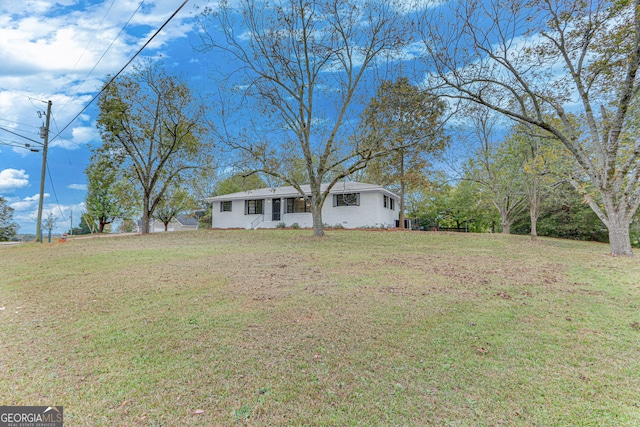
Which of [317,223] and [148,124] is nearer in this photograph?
[317,223]

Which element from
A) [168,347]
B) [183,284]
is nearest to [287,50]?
[183,284]

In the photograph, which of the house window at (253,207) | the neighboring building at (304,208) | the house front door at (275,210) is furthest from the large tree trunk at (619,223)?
the house window at (253,207)

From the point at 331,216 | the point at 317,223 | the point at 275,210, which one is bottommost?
the point at 317,223

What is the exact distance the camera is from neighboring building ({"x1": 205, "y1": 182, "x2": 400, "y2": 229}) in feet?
67.9

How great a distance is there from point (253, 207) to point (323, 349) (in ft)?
73.6

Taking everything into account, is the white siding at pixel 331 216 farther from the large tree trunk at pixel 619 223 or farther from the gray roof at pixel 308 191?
the large tree trunk at pixel 619 223

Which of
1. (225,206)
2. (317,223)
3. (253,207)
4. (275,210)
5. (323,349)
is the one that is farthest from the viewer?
(225,206)

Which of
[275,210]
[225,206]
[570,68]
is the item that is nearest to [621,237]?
[570,68]

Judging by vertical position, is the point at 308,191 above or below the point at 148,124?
below

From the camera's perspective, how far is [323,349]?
3.29 meters

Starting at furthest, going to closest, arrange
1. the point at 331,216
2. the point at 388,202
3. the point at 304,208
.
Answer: the point at 304,208 < the point at 388,202 < the point at 331,216

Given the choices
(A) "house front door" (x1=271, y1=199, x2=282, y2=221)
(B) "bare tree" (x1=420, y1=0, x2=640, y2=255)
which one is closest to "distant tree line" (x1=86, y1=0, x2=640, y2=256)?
(B) "bare tree" (x1=420, y1=0, x2=640, y2=255)

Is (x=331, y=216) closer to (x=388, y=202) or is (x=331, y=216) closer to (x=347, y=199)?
(x=347, y=199)

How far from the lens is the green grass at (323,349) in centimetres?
232
